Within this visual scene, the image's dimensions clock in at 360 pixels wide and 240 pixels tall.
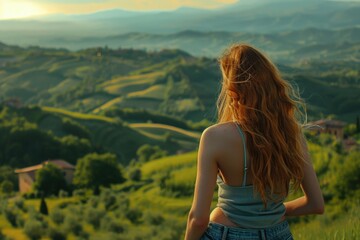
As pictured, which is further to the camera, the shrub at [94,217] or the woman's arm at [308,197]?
the shrub at [94,217]

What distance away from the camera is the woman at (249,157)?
2666mm

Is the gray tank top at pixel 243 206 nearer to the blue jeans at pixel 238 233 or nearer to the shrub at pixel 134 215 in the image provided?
the blue jeans at pixel 238 233

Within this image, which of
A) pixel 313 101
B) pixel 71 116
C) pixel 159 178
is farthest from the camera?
pixel 313 101

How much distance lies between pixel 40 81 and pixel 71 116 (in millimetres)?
77966

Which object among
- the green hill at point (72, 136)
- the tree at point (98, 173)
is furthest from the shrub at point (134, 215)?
the green hill at point (72, 136)

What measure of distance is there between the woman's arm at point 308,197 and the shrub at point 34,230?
1704 inches

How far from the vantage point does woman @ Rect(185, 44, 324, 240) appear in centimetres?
267

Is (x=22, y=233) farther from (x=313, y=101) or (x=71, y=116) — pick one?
(x=313, y=101)

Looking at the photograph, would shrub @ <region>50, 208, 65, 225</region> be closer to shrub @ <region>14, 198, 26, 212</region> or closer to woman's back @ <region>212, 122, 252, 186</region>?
shrub @ <region>14, 198, 26, 212</region>

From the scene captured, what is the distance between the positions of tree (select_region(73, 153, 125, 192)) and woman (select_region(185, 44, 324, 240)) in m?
66.6

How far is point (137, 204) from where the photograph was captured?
56469 millimetres

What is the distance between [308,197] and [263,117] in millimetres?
532

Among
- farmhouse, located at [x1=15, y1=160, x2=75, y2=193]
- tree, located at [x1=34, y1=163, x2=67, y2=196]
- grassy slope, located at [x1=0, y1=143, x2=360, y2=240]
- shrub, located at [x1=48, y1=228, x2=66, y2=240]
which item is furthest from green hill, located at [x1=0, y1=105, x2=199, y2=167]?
shrub, located at [x1=48, y1=228, x2=66, y2=240]

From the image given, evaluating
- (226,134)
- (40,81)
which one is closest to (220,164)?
(226,134)
